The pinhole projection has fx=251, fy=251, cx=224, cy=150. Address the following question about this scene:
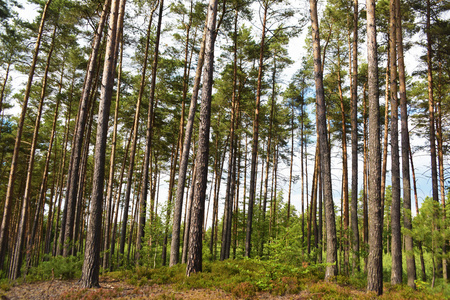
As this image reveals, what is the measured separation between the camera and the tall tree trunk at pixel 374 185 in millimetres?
6293

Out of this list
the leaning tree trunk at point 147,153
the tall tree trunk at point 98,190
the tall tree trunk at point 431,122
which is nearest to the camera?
the tall tree trunk at point 98,190

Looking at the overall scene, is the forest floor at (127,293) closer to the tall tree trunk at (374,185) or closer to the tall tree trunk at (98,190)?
the tall tree trunk at (98,190)

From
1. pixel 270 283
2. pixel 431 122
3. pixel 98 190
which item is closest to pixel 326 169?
pixel 270 283

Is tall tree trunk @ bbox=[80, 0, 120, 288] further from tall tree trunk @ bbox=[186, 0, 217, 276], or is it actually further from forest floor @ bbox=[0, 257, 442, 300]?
tall tree trunk @ bbox=[186, 0, 217, 276]

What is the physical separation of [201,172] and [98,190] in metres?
2.87

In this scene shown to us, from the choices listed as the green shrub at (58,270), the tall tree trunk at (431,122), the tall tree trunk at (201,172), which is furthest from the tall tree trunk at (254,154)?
the tall tree trunk at (431,122)

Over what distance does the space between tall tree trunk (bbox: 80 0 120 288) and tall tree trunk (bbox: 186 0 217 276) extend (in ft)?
8.18

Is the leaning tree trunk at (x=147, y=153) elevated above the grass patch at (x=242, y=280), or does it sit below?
above

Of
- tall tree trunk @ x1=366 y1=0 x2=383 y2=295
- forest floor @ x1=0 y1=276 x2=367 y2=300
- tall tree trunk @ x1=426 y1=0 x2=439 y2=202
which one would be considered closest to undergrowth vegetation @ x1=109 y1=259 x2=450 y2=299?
forest floor @ x1=0 y1=276 x2=367 y2=300

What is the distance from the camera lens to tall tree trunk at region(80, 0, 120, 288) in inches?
257

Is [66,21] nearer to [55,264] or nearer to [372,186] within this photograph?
[55,264]

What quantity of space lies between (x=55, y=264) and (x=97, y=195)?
10.3 ft

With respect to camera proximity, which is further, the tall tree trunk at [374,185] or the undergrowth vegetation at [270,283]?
the tall tree trunk at [374,185]

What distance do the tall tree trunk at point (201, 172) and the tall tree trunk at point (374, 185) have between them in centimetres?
454
